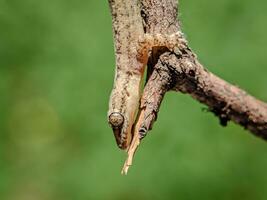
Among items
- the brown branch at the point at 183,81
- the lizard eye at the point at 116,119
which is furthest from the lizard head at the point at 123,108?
the brown branch at the point at 183,81

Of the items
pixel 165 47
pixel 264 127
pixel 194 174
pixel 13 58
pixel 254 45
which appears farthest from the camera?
pixel 13 58

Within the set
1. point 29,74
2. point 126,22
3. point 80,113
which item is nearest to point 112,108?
point 126,22

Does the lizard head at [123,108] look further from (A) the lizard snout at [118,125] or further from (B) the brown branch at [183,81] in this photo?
(B) the brown branch at [183,81]

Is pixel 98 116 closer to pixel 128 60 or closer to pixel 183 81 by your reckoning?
pixel 128 60

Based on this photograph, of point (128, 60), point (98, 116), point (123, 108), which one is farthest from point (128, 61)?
point (98, 116)

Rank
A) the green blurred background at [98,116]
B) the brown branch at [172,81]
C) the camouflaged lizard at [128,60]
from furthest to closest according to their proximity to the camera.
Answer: the green blurred background at [98,116] < the camouflaged lizard at [128,60] < the brown branch at [172,81]

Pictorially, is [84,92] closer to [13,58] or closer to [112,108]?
[13,58]
